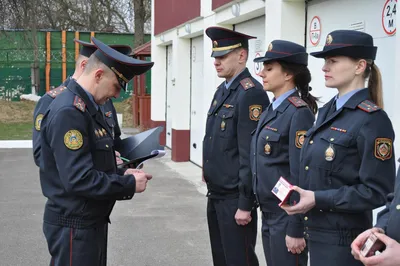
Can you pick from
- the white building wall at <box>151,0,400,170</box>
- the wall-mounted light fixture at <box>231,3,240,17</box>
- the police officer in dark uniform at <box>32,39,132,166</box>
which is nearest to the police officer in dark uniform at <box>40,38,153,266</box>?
the police officer in dark uniform at <box>32,39,132,166</box>

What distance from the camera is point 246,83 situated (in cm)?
400

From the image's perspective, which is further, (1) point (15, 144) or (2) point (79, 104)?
(1) point (15, 144)

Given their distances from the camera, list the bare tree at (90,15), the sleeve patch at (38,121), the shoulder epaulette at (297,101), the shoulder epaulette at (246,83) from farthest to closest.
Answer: the bare tree at (90,15) → the shoulder epaulette at (246,83) → the sleeve patch at (38,121) → the shoulder epaulette at (297,101)

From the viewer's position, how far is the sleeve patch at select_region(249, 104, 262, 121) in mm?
3894

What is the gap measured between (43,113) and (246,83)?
1.57 m

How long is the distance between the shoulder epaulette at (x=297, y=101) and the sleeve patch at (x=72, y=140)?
1.37 meters

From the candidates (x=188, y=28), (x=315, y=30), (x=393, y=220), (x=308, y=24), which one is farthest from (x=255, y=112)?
(x=188, y=28)

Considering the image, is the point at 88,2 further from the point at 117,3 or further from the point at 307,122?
the point at 307,122

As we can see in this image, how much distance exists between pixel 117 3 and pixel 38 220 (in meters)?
24.0

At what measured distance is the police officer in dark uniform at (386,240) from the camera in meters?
1.95

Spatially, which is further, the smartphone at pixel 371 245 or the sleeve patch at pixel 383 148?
the sleeve patch at pixel 383 148

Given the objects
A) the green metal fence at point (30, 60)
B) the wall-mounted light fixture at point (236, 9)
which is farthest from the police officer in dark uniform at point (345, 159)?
the green metal fence at point (30, 60)

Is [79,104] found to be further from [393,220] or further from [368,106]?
[393,220]

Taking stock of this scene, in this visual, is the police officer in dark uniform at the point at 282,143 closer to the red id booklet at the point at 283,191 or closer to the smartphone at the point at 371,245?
the red id booklet at the point at 283,191
